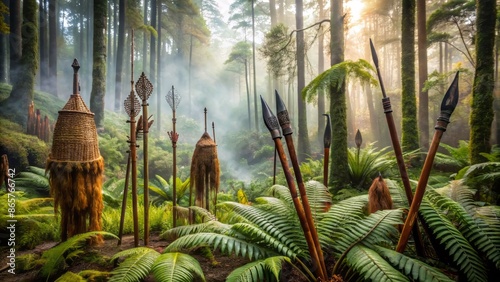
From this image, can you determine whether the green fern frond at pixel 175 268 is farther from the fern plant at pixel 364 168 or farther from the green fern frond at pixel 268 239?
the fern plant at pixel 364 168

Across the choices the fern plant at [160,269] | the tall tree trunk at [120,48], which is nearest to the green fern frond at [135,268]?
the fern plant at [160,269]

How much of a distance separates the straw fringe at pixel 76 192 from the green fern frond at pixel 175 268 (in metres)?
1.37

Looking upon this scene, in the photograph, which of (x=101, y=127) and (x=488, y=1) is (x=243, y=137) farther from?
(x=488, y=1)

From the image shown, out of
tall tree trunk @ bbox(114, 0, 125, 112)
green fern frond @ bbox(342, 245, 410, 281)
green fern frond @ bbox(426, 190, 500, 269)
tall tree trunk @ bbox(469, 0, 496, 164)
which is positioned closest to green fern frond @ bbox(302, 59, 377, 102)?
tall tree trunk @ bbox(469, 0, 496, 164)

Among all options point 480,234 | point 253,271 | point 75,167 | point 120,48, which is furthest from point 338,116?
point 120,48

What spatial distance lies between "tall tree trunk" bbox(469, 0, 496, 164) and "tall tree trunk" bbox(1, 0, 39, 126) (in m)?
12.6

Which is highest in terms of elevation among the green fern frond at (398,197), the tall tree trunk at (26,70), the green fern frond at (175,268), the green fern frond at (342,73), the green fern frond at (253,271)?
the tall tree trunk at (26,70)

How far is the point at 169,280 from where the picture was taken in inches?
67.8

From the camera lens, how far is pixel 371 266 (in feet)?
5.60

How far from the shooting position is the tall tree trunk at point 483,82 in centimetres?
441

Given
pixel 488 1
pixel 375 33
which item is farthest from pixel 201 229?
pixel 375 33

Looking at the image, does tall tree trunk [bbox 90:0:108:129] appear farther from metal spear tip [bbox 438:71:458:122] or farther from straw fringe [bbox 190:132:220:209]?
metal spear tip [bbox 438:71:458:122]

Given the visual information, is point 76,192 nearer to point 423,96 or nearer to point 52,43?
point 423,96

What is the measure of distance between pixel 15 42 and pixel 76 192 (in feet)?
33.0
